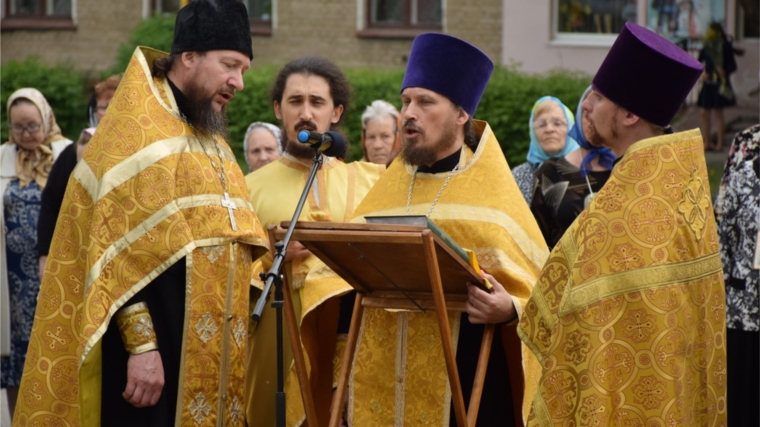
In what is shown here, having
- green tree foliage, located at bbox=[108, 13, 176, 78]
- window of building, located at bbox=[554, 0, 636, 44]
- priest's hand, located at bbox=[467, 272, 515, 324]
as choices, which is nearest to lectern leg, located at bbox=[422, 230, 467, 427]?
priest's hand, located at bbox=[467, 272, 515, 324]

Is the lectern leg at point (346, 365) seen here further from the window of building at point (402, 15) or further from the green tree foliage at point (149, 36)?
the window of building at point (402, 15)

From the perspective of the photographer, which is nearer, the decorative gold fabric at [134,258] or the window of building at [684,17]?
the decorative gold fabric at [134,258]

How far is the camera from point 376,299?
429 centimetres

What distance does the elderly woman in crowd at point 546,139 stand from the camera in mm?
7105

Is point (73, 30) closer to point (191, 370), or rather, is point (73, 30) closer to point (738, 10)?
point (738, 10)

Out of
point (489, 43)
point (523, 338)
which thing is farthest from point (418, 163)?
point (489, 43)

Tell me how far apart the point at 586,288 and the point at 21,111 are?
5389 mm

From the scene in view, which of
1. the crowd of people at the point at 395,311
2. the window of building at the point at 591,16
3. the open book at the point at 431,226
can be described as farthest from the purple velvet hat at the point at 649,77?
the window of building at the point at 591,16

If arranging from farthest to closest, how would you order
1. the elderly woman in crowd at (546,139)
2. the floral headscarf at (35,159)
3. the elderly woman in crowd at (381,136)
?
the floral headscarf at (35,159)
the elderly woman in crowd at (381,136)
the elderly woman in crowd at (546,139)

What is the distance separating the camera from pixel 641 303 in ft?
11.9

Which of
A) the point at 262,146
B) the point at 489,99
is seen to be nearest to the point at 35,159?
the point at 262,146

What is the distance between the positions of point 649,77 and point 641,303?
0.82m

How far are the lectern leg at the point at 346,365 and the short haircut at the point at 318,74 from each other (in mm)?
1498

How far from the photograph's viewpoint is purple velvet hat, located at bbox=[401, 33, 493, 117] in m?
4.63
